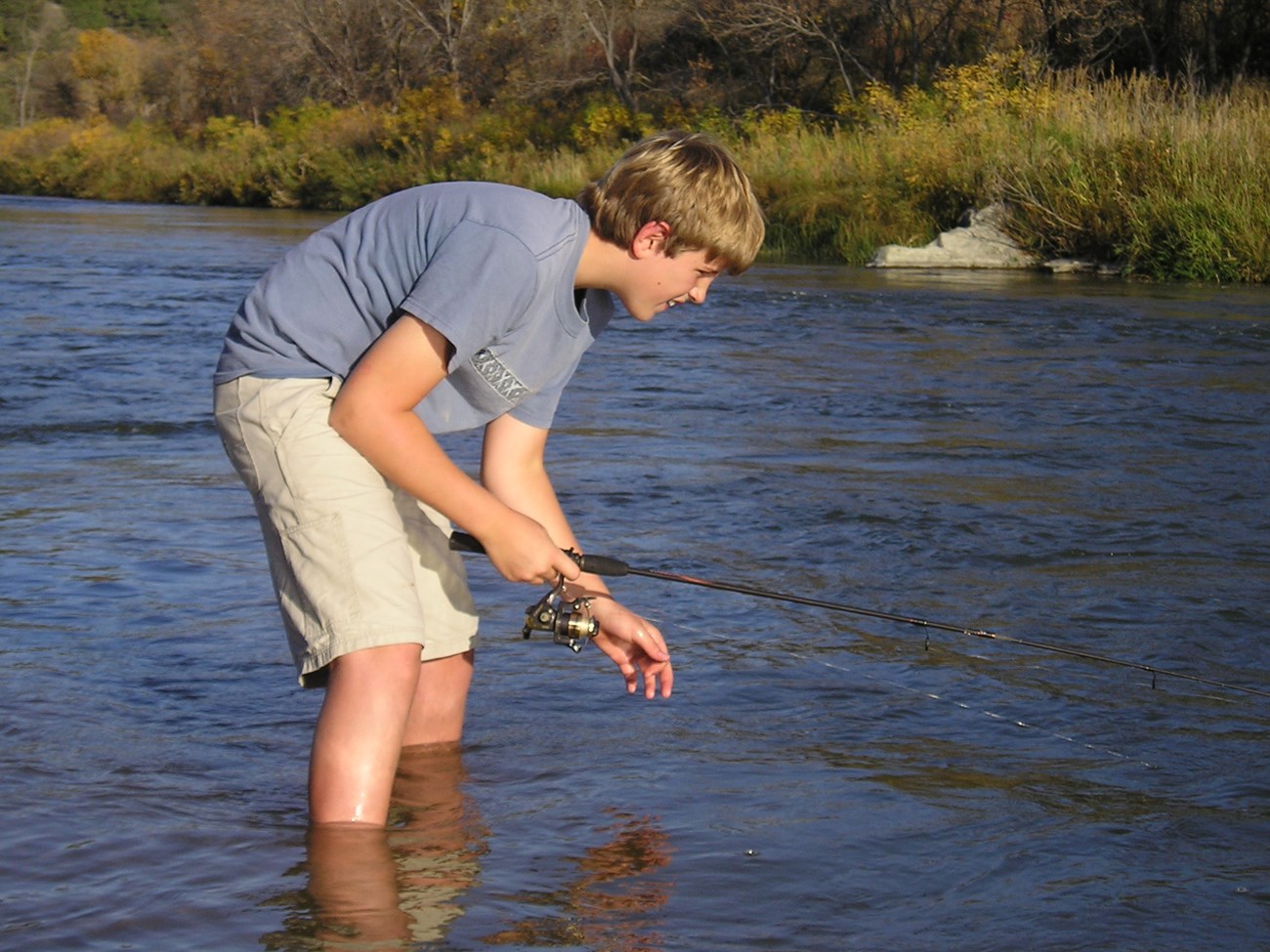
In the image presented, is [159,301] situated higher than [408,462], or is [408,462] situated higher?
[408,462]

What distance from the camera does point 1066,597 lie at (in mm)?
4672

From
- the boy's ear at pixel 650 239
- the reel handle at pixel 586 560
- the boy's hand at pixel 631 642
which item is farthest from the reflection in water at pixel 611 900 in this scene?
the boy's ear at pixel 650 239

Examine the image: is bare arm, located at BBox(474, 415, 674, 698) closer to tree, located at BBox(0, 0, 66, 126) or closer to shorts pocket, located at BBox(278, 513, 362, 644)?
shorts pocket, located at BBox(278, 513, 362, 644)

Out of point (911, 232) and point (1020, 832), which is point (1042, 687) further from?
point (911, 232)

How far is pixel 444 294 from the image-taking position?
2.54 m

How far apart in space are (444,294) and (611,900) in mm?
1017

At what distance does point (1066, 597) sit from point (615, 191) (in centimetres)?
246

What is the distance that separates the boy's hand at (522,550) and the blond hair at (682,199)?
20.0 inches

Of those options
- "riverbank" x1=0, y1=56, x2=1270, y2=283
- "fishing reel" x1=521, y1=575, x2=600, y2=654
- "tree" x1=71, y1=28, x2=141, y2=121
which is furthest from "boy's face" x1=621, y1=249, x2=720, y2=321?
"tree" x1=71, y1=28, x2=141, y2=121

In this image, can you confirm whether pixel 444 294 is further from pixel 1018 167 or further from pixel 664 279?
pixel 1018 167

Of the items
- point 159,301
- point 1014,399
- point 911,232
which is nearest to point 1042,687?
point 1014,399

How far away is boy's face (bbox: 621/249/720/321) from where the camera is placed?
2.77m

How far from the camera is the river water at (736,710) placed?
2633 mm

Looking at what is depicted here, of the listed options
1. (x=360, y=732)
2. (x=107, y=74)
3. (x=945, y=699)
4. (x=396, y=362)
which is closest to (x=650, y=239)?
(x=396, y=362)
